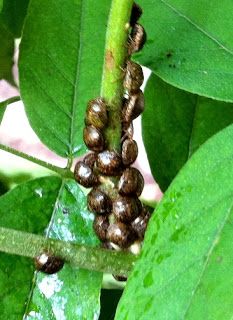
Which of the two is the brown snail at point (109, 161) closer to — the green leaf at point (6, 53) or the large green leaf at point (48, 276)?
the large green leaf at point (48, 276)

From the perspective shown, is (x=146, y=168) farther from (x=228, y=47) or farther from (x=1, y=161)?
(x=228, y=47)

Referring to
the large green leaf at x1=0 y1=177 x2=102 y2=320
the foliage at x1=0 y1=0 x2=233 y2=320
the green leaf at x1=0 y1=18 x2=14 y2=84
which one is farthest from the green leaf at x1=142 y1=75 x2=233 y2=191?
the green leaf at x1=0 y1=18 x2=14 y2=84

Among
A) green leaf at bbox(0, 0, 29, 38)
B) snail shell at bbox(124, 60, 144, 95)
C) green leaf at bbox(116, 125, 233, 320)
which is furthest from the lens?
green leaf at bbox(0, 0, 29, 38)

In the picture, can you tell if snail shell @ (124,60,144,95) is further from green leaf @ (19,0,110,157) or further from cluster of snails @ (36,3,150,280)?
green leaf @ (19,0,110,157)

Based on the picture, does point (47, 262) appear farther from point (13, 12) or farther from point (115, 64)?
point (13, 12)

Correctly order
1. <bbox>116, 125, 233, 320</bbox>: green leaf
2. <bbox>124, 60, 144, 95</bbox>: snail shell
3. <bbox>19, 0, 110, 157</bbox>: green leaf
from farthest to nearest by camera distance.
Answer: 1. <bbox>19, 0, 110, 157</bbox>: green leaf
2. <bbox>124, 60, 144, 95</bbox>: snail shell
3. <bbox>116, 125, 233, 320</bbox>: green leaf

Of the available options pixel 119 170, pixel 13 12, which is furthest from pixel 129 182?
pixel 13 12

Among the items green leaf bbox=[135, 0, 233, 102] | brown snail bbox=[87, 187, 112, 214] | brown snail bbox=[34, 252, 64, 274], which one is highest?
green leaf bbox=[135, 0, 233, 102]
